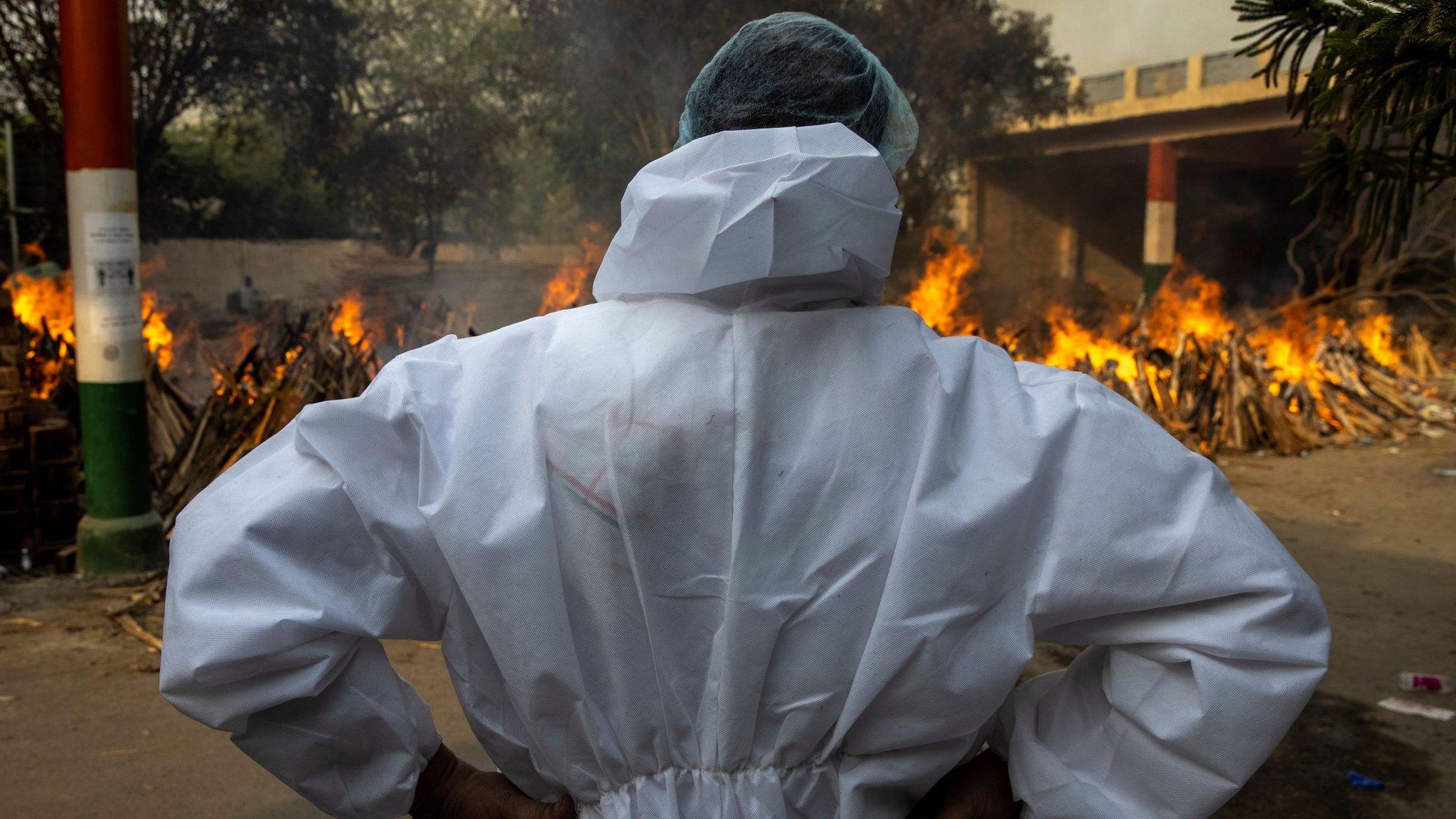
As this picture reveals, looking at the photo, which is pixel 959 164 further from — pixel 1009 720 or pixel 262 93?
pixel 1009 720

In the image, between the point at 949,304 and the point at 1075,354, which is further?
the point at 949,304

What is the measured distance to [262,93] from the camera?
33.7ft

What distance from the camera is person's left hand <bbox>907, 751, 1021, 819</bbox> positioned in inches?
53.2

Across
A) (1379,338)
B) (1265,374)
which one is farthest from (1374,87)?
(1379,338)

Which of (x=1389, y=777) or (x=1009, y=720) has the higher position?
(x=1009, y=720)

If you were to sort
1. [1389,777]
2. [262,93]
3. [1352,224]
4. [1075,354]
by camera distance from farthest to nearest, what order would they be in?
Result: [1075,354]
[262,93]
[1352,224]
[1389,777]

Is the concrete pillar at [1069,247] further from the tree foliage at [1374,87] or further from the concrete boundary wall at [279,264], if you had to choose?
the tree foliage at [1374,87]

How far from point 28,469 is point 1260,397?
8980 mm

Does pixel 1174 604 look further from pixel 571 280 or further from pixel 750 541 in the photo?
pixel 571 280

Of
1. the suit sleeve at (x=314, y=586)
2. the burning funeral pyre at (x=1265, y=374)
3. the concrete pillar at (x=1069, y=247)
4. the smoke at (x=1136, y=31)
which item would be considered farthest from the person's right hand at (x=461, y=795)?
the concrete pillar at (x=1069, y=247)

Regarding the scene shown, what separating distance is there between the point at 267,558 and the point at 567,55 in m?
12.0

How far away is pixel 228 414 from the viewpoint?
585 cm

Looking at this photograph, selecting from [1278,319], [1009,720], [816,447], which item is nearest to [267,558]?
[816,447]

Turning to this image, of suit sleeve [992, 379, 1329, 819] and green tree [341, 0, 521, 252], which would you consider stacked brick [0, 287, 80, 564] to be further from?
green tree [341, 0, 521, 252]
